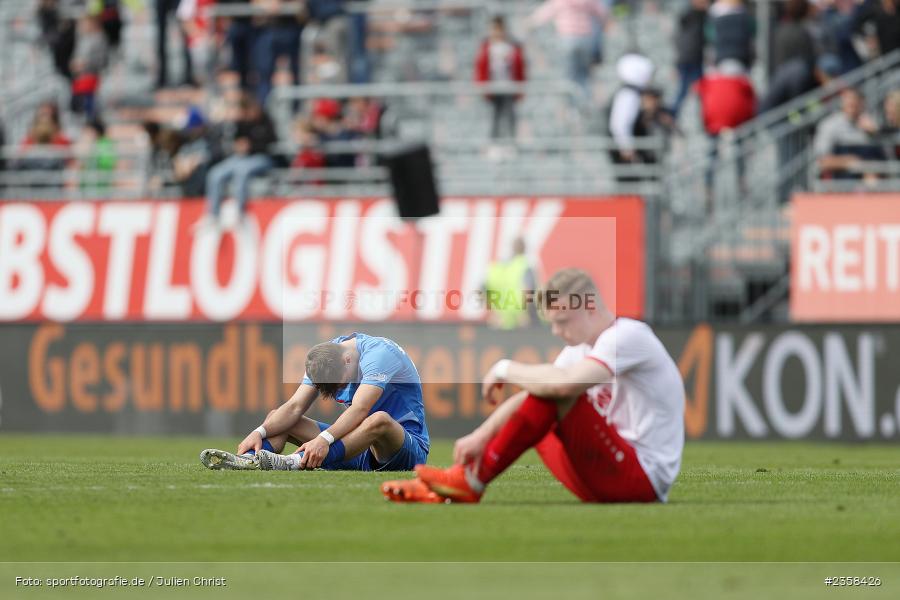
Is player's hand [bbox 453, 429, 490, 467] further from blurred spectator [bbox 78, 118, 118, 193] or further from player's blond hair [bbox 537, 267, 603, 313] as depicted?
blurred spectator [bbox 78, 118, 118, 193]

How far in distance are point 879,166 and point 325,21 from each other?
349 inches

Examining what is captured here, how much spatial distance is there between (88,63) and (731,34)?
1122 cm

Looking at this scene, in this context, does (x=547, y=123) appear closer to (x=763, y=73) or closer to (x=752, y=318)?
(x=763, y=73)

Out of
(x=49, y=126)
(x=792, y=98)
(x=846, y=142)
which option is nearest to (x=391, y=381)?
(x=846, y=142)

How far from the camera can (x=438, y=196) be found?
79.6ft

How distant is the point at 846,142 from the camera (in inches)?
904

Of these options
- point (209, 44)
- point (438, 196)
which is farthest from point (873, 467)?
point (209, 44)

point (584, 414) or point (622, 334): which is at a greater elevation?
point (622, 334)

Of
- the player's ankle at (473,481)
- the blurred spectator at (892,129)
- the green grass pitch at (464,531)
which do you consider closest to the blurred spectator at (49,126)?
the blurred spectator at (892,129)

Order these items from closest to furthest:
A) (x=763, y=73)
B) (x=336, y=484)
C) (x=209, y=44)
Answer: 1. (x=336, y=484)
2. (x=763, y=73)
3. (x=209, y=44)

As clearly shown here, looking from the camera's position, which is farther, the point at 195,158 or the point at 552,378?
the point at 195,158

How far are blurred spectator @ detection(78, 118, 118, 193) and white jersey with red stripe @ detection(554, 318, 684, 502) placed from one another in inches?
684

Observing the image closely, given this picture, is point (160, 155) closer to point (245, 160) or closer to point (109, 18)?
point (245, 160)

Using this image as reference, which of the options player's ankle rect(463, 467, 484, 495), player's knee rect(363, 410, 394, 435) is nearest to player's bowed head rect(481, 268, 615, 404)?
player's ankle rect(463, 467, 484, 495)
